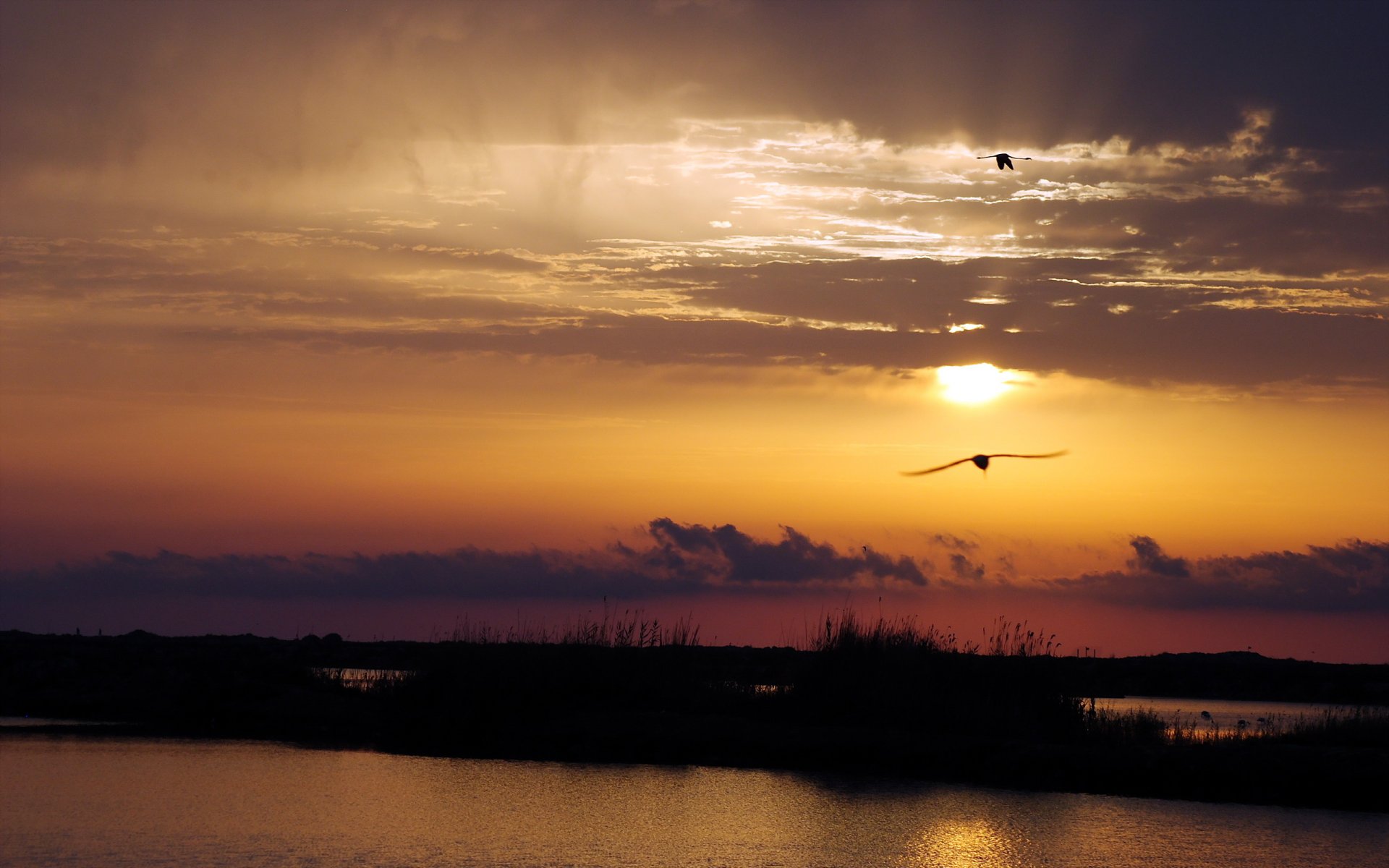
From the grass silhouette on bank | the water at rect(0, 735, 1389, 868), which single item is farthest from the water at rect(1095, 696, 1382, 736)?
the water at rect(0, 735, 1389, 868)

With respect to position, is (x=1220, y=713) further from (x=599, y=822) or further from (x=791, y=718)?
(x=599, y=822)

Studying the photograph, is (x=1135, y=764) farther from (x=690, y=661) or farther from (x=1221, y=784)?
(x=690, y=661)

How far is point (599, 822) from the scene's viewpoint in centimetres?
1424

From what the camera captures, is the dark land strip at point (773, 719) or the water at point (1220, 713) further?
the water at point (1220, 713)

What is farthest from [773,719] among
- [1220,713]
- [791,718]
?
[1220,713]

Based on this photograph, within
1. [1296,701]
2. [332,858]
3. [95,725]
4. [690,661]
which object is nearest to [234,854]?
[332,858]

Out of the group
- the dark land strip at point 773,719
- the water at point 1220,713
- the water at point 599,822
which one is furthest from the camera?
the water at point 1220,713

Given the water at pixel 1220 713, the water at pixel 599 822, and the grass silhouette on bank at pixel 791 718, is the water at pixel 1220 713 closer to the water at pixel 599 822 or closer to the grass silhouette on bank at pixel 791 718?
the grass silhouette on bank at pixel 791 718

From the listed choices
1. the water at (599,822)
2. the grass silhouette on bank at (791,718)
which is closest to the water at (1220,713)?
the grass silhouette on bank at (791,718)

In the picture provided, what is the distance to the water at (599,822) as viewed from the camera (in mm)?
12258

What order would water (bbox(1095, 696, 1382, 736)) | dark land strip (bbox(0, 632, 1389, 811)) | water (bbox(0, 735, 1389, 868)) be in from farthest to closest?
1. water (bbox(1095, 696, 1382, 736))
2. dark land strip (bbox(0, 632, 1389, 811))
3. water (bbox(0, 735, 1389, 868))

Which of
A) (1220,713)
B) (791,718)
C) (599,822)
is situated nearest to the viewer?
(599,822)

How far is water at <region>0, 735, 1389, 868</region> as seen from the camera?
40.2ft

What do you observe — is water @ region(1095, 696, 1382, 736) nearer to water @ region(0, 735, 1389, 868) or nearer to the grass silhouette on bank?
the grass silhouette on bank
